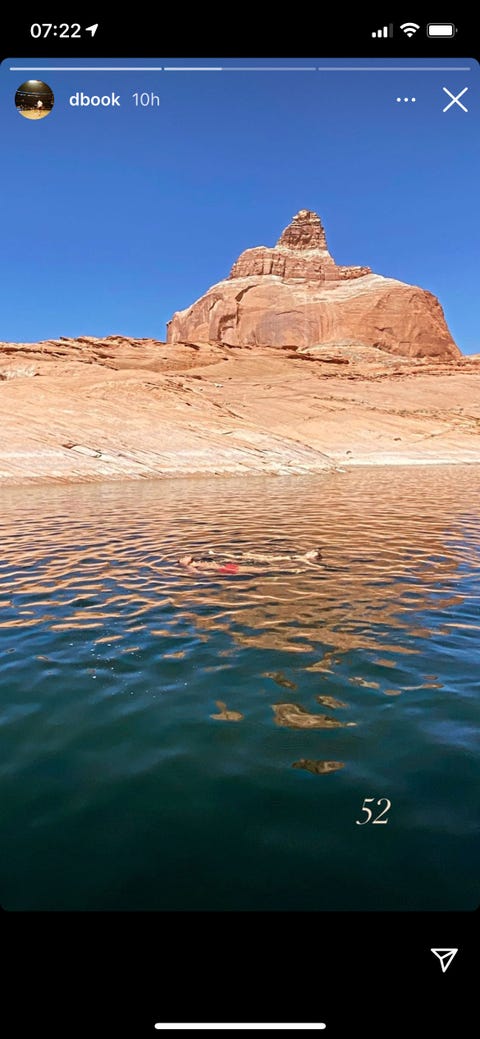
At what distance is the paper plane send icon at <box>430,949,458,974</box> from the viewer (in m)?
1.74

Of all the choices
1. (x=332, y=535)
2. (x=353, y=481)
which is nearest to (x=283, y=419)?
(x=353, y=481)

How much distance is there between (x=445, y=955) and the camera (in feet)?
5.74

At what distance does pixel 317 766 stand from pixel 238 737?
2.04 feet

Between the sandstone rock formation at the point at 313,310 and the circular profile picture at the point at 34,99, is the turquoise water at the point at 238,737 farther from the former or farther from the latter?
the sandstone rock formation at the point at 313,310

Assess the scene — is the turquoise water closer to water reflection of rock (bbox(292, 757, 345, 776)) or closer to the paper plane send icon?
water reflection of rock (bbox(292, 757, 345, 776))

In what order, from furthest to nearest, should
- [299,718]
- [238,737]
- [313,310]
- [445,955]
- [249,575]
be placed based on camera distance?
[313,310] → [249,575] → [299,718] → [238,737] → [445,955]

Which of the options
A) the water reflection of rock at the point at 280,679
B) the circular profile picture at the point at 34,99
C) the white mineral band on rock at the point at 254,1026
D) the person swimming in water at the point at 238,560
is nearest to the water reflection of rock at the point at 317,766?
the water reflection of rock at the point at 280,679

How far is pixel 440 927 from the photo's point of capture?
1.78 m
